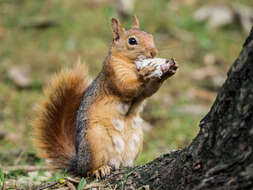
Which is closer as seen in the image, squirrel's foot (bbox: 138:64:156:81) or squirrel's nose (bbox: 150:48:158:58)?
squirrel's foot (bbox: 138:64:156:81)

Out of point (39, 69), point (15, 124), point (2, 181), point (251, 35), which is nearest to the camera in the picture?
point (251, 35)

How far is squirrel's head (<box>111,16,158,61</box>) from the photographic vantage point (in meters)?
2.60

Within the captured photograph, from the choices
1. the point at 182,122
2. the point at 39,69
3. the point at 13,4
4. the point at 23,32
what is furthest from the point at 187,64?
the point at 13,4

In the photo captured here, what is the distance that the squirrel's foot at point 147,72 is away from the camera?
90.7 inches

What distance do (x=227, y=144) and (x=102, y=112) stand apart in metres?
1.14

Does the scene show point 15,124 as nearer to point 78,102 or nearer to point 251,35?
point 78,102

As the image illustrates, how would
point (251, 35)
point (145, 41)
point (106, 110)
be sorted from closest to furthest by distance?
point (251, 35) → point (106, 110) → point (145, 41)

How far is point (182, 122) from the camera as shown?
14.8 ft

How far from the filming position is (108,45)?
6.15m

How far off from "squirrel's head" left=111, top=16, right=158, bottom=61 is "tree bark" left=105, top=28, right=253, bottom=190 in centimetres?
111

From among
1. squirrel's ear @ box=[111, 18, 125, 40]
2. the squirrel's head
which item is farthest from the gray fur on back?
squirrel's ear @ box=[111, 18, 125, 40]

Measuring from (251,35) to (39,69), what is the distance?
429 cm

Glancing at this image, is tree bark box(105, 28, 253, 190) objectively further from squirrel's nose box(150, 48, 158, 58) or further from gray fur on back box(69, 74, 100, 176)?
squirrel's nose box(150, 48, 158, 58)

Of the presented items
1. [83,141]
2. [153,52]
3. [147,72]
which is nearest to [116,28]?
Result: [153,52]
